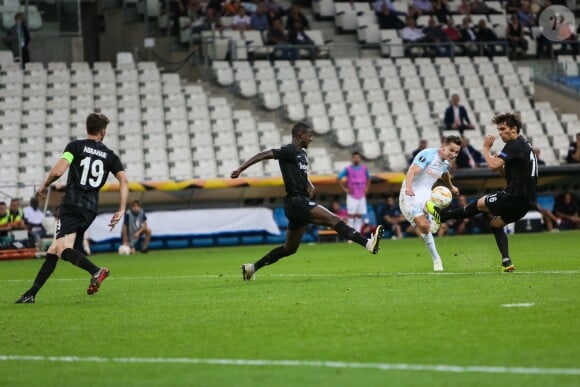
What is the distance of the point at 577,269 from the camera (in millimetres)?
15914

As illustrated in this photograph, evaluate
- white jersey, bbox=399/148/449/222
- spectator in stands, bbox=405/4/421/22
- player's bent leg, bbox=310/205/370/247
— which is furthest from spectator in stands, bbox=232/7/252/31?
player's bent leg, bbox=310/205/370/247

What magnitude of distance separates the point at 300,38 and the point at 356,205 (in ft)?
31.5

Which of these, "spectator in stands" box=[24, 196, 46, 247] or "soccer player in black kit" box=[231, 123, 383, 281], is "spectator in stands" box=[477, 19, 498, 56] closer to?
"spectator in stands" box=[24, 196, 46, 247]

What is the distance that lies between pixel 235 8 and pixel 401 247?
15.5 metres

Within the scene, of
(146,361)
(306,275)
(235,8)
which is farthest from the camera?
(235,8)

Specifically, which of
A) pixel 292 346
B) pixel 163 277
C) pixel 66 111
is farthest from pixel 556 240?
pixel 292 346

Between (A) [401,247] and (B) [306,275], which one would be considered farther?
(A) [401,247]

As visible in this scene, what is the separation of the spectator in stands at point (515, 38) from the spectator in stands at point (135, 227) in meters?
16.3

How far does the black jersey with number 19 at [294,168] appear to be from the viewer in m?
16.0

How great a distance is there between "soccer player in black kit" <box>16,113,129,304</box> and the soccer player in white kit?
15.4ft

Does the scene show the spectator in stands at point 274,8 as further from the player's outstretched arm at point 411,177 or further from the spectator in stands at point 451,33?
the player's outstretched arm at point 411,177

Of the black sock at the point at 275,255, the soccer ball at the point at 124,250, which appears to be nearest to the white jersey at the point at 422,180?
the black sock at the point at 275,255

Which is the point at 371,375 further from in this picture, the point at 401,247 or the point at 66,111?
the point at 66,111

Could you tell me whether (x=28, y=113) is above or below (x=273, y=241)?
above
